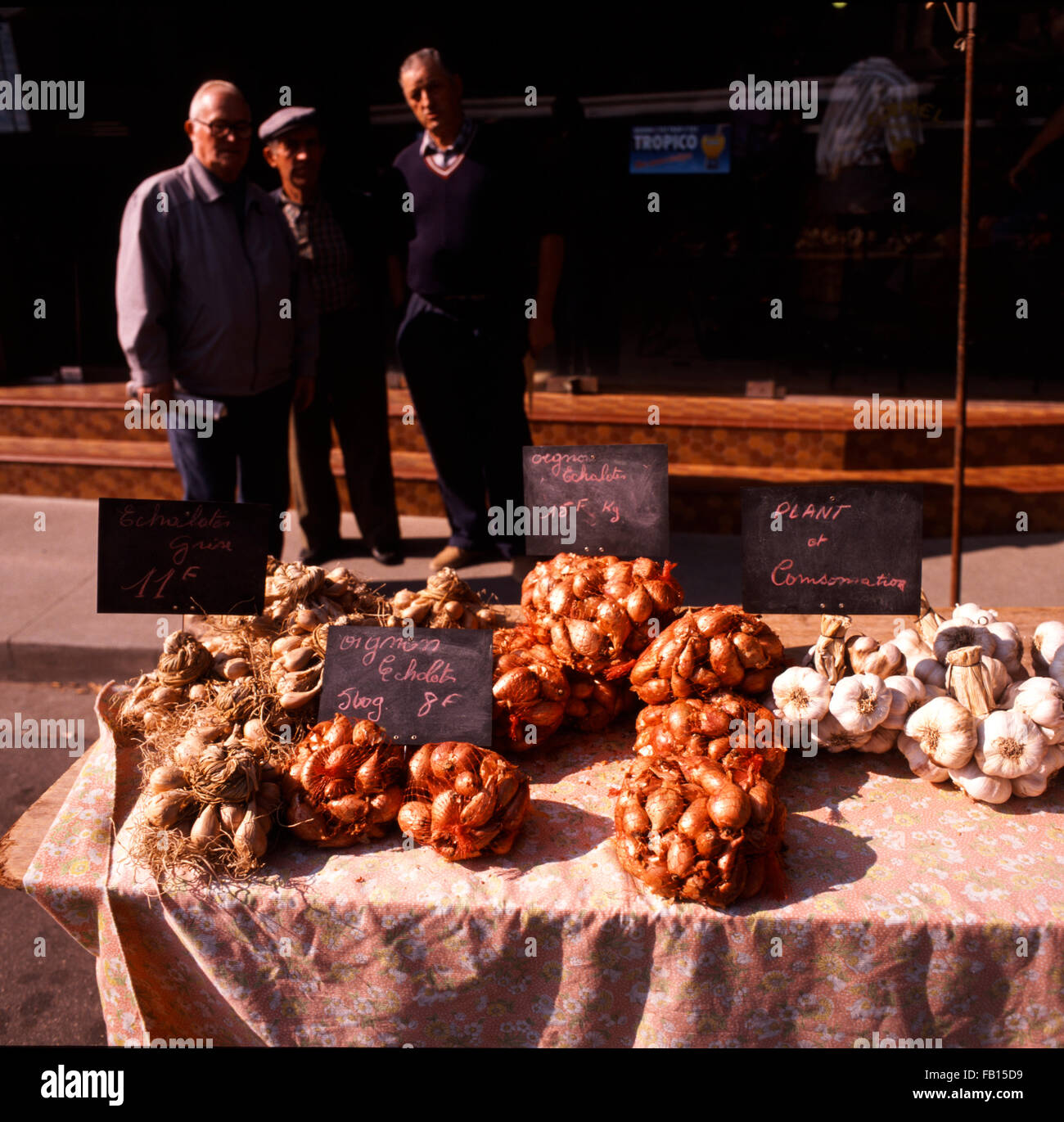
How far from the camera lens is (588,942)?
128cm

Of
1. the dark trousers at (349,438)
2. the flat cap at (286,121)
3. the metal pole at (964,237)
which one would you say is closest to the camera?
the metal pole at (964,237)

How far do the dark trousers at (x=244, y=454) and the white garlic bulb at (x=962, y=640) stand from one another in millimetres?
2211

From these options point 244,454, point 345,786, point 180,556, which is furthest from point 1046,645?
point 244,454

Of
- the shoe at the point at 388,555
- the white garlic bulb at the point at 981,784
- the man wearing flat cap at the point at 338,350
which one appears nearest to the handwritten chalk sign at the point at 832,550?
the white garlic bulb at the point at 981,784

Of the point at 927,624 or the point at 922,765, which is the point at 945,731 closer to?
the point at 922,765

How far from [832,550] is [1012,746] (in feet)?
1.57

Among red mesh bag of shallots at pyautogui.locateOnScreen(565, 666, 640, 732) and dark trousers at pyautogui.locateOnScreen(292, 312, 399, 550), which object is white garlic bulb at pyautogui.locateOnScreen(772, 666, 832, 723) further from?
dark trousers at pyautogui.locateOnScreen(292, 312, 399, 550)

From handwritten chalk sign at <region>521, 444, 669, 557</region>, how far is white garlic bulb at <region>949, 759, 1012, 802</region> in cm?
70

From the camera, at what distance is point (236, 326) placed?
317cm

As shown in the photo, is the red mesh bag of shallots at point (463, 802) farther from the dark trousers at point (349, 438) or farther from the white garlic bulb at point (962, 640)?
the dark trousers at point (349, 438)

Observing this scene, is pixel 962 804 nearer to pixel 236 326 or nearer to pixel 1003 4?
pixel 236 326

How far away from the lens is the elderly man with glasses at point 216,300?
3.00 meters

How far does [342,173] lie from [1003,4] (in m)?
3.77

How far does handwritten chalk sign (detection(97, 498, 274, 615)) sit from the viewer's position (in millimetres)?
1758
